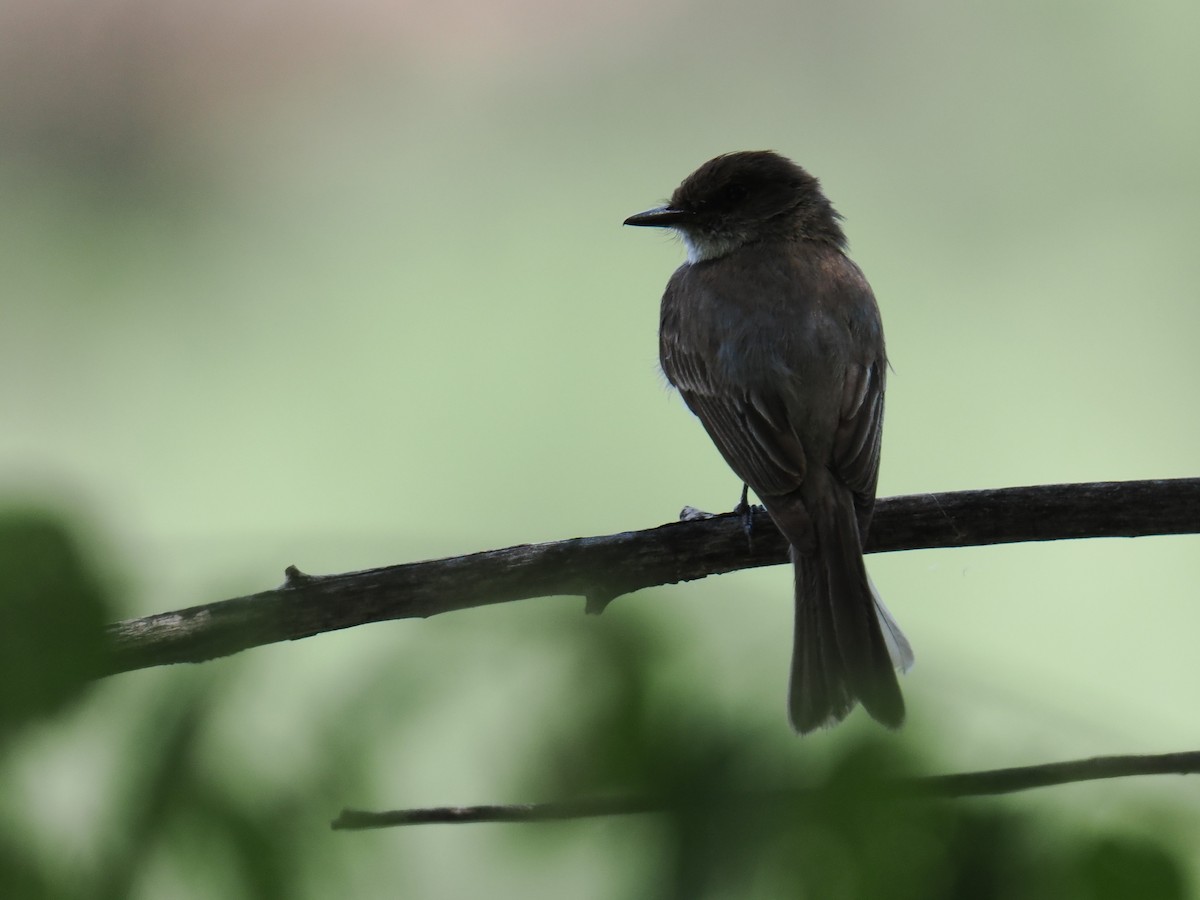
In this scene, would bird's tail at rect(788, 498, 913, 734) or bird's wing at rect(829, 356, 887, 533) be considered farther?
bird's wing at rect(829, 356, 887, 533)

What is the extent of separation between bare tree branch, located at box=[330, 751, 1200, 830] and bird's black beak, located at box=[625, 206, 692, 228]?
1862 mm

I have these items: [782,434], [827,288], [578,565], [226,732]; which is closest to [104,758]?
[226,732]

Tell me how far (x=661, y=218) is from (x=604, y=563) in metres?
1.38

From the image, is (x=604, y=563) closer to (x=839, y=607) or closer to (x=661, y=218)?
(x=839, y=607)

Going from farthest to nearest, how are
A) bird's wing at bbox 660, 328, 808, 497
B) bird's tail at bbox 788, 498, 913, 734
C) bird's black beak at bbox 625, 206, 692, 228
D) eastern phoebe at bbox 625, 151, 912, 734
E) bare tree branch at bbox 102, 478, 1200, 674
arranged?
bird's black beak at bbox 625, 206, 692, 228
bird's wing at bbox 660, 328, 808, 497
eastern phoebe at bbox 625, 151, 912, 734
bird's tail at bbox 788, 498, 913, 734
bare tree branch at bbox 102, 478, 1200, 674

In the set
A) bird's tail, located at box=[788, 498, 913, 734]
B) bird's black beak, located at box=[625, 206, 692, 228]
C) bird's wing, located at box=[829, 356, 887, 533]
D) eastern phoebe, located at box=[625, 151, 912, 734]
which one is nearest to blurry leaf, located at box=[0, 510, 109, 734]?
eastern phoebe, located at box=[625, 151, 912, 734]

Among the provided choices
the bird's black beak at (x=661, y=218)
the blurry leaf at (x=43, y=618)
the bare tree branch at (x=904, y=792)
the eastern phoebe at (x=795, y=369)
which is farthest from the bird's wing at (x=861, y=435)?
the blurry leaf at (x=43, y=618)

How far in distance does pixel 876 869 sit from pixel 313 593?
2.00 feet

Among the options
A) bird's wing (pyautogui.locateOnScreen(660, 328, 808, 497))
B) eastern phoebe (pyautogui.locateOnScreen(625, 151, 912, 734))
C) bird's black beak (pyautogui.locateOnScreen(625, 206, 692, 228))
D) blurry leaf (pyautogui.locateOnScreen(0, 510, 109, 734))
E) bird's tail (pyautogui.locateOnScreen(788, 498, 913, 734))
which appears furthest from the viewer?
bird's black beak (pyautogui.locateOnScreen(625, 206, 692, 228))

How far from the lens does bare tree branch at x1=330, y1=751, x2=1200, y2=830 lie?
54 cm

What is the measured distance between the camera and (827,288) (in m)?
2.06

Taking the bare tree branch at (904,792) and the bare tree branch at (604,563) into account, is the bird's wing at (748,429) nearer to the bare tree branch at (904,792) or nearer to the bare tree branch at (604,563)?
the bare tree branch at (604,563)

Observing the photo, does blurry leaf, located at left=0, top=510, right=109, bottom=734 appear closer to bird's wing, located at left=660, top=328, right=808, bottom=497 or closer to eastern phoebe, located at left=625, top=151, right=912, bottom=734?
eastern phoebe, located at left=625, top=151, right=912, bottom=734

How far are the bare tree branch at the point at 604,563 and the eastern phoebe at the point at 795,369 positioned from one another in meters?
0.08
